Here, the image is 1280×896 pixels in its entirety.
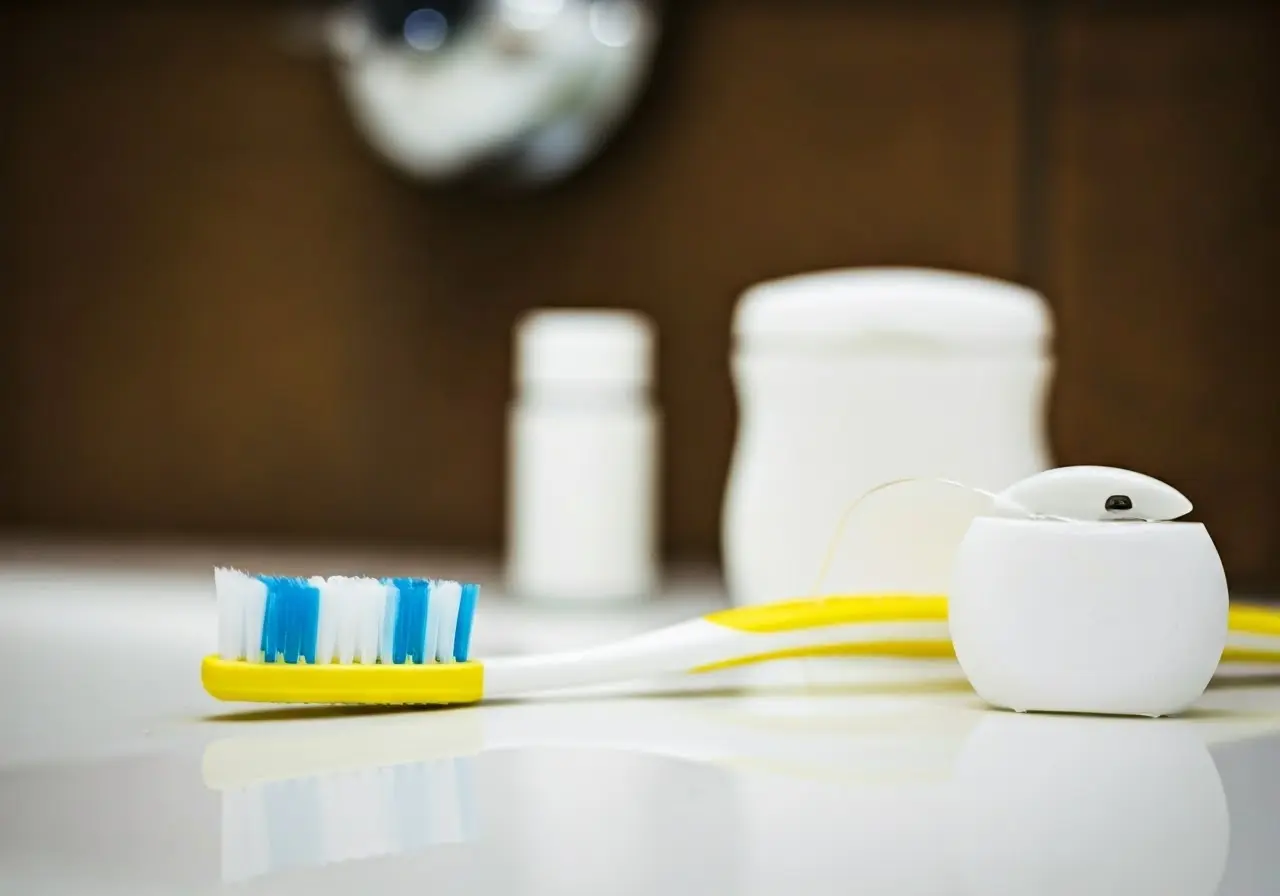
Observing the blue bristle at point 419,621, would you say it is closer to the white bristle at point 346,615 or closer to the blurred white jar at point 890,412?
the white bristle at point 346,615

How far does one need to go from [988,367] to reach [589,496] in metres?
0.19

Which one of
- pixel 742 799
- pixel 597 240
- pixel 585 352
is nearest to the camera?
pixel 742 799

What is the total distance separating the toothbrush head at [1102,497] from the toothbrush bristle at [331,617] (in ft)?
0.51

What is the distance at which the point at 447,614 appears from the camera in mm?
385

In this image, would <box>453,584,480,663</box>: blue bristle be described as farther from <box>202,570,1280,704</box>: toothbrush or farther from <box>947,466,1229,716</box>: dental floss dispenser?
<box>947,466,1229,716</box>: dental floss dispenser

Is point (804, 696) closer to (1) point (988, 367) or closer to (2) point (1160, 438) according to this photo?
(1) point (988, 367)

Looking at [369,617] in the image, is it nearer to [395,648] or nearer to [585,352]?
[395,648]

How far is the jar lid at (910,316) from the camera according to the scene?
50 centimetres

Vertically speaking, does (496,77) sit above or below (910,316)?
above

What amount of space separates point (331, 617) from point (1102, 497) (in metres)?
0.20

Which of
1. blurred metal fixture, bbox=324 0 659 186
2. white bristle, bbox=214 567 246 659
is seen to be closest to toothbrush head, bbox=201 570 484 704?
white bristle, bbox=214 567 246 659

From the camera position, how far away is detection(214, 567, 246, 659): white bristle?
0.37 metres

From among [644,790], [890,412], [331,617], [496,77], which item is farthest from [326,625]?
[496,77]

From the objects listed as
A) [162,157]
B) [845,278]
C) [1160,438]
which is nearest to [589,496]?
[845,278]
